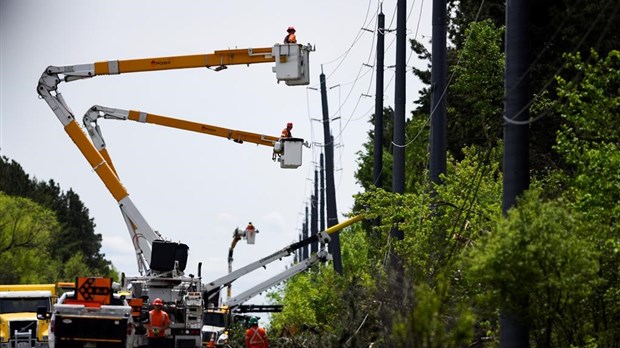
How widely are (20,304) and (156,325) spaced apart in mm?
8700

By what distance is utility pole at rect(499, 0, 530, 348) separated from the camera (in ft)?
62.5

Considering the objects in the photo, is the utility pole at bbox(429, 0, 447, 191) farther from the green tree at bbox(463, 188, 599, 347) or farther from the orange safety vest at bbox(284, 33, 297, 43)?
the green tree at bbox(463, 188, 599, 347)

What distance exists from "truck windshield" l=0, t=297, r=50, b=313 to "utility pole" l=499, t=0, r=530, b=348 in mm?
23915

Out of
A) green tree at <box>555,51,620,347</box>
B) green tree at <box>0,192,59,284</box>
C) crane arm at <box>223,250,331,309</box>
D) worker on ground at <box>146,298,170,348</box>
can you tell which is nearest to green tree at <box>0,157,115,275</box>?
green tree at <box>0,192,59,284</box>

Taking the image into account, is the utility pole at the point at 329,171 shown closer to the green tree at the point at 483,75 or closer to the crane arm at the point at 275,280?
the crane arm at the point at 275,280

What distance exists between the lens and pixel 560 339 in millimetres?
20609

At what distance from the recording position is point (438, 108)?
106 feet

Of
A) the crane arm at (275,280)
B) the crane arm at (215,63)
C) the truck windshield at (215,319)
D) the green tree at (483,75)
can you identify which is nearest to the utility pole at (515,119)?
the crane arm at (215,63)

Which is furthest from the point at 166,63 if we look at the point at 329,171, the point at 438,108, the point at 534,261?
the point at 329,171

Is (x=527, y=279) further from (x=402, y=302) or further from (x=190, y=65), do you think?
(x=190, y=65)

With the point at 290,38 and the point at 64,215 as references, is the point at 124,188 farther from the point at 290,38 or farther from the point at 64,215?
the point at 64,215

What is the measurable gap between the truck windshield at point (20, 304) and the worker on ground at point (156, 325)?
803 centimetres

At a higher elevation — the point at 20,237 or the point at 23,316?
the point at 20,237

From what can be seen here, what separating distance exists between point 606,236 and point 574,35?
999 inches
